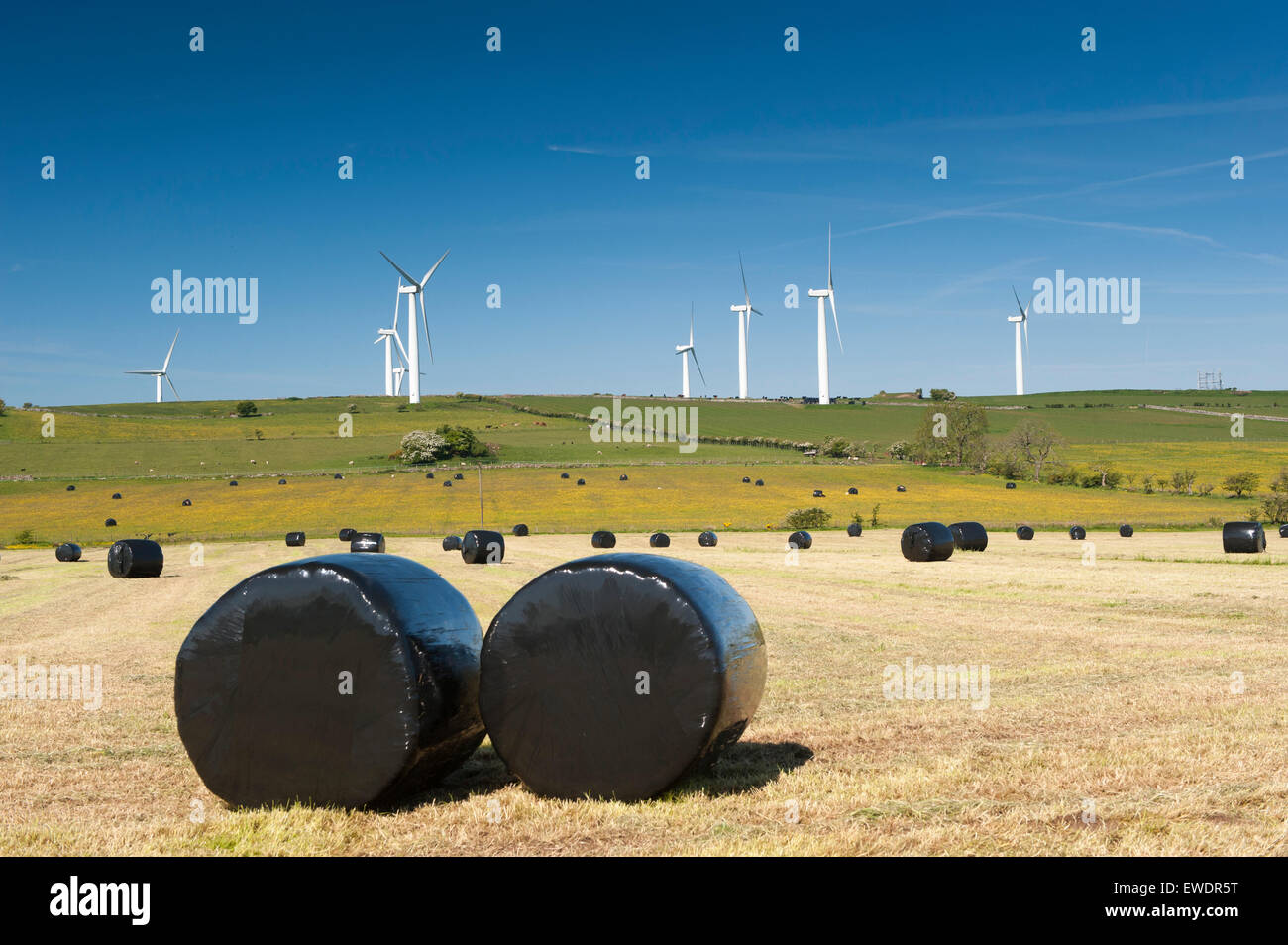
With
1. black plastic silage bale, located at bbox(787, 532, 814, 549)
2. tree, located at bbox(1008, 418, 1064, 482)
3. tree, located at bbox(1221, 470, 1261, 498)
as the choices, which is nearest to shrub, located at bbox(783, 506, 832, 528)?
black plastic silage bale, located at bbox(787, 532, 814, 549)

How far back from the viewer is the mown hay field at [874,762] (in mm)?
7797

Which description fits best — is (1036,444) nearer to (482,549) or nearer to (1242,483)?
(1242,483)

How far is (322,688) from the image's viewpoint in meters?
8.68

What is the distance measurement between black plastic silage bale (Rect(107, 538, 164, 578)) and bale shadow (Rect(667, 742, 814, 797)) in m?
34.0

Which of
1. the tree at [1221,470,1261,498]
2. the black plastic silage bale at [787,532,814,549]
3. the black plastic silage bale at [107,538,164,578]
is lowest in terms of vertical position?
the black plastic silage bale at [787,532,814,549]

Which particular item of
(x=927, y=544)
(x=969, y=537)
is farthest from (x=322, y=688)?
(x=969, y=537)

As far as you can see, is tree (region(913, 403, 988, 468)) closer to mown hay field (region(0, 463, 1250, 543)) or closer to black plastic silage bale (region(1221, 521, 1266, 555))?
mown hay field (region(0, 463, 1250, 543))

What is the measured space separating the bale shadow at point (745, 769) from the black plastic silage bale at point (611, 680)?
329 mm

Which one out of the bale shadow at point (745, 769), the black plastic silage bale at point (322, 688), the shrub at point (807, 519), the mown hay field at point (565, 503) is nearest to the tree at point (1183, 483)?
the mown hay field at point (565, 503)

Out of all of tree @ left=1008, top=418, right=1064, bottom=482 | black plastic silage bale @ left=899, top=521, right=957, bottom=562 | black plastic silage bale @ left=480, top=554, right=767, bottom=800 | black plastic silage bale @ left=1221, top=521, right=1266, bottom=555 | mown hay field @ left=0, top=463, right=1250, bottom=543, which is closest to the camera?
black plastic silage bale @ left=480, top=554, right=767, bottom=800

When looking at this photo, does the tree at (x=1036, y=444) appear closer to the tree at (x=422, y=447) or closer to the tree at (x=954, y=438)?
the tree at (x=954, y=438)

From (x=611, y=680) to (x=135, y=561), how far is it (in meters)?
35.5

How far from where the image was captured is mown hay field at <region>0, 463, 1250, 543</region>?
221ft
